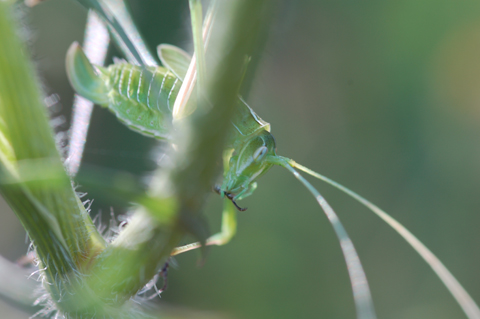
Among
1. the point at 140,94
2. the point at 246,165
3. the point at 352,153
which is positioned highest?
the point at 140,94

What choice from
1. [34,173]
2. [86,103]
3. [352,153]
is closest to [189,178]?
[34,173]

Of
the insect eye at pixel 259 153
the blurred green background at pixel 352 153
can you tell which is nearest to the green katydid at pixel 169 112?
the insect eye at pixel 259 153

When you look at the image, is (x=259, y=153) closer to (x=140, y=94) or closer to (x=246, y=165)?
(x=246, y=165)

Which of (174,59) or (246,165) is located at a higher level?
(174,59)

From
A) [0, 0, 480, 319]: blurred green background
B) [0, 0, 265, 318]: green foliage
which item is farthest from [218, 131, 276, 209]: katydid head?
[0, 0, 480, 319]: blurred green background

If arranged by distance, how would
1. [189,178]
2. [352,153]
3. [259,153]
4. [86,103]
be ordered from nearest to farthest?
[189,178] < [259,153] < [86,103] < [352,153]

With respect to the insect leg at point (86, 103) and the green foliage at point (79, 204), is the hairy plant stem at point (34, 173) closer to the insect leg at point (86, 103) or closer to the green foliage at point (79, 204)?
the green foliage at point (79, 204)

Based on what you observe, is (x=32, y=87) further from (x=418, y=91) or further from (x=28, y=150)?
(x=418, y=91)
